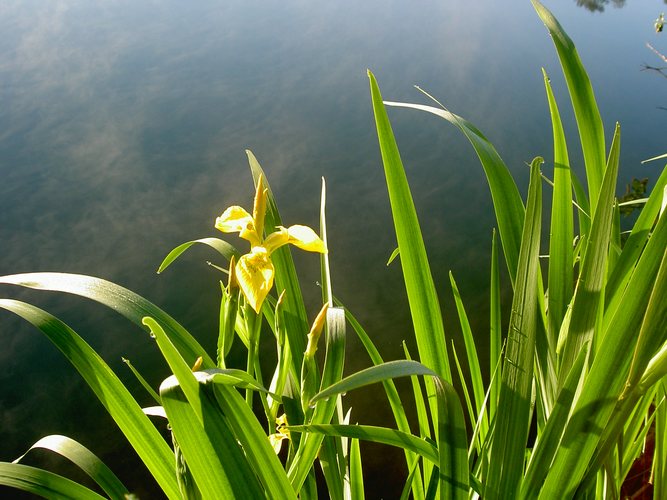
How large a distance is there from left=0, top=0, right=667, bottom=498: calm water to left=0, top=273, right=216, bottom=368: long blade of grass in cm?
78

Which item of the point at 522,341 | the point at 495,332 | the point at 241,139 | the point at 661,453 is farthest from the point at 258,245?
the point at 241,139

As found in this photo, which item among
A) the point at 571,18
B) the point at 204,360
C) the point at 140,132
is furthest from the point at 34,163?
the point at 571,18

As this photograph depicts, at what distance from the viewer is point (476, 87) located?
261 cm

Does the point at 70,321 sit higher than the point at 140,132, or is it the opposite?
the point at 140,132

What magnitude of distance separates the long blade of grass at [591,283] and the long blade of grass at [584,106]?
0.31 feet

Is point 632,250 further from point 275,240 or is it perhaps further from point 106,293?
point 106,293

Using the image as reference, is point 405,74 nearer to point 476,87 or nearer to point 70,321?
point 476,87

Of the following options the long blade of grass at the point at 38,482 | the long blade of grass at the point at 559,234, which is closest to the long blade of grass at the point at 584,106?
the long blade of grass at the point at 559,234

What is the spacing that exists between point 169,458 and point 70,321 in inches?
43.6

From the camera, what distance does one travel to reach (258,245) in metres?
0.50

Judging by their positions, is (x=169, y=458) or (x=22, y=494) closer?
(x=169, y=458)

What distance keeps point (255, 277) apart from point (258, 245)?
5cm

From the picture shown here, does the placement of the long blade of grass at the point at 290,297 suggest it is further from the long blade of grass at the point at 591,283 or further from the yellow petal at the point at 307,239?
the long blade of grass at the point at 591,283

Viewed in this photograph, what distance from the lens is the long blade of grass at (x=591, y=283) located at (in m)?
0.47
